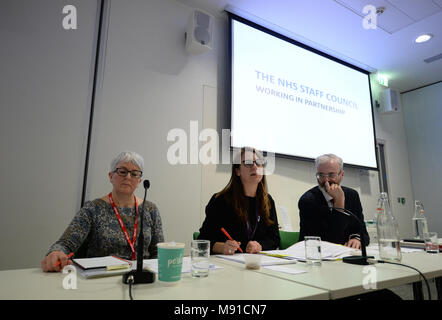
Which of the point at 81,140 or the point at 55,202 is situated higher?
the point at 81,140

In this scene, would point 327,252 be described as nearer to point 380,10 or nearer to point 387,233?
point 387,233

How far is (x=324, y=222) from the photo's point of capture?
1852 millimetres

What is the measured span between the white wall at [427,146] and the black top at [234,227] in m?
4.05

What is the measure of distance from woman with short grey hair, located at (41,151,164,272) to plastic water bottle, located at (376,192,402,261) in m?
1.15

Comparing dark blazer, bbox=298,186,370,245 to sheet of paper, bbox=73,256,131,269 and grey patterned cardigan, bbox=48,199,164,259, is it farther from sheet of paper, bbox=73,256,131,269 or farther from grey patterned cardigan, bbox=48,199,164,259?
sheet of paper, bbox=73,256,131,269

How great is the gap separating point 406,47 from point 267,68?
2062 mm

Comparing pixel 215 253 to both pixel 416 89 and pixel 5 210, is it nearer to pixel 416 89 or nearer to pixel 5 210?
pixel 5 210

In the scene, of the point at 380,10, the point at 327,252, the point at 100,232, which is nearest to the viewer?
the point at 327,252

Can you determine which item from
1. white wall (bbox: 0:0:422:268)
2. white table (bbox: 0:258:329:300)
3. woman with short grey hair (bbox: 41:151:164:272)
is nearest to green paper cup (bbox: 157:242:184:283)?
white table (bbox: 0:258:329:300)

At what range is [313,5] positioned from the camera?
2.98 m

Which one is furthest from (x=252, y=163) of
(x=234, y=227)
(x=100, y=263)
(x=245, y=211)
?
(x=100, y=263)

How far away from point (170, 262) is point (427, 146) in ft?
17.1

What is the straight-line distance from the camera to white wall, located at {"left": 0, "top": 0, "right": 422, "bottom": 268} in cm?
207
